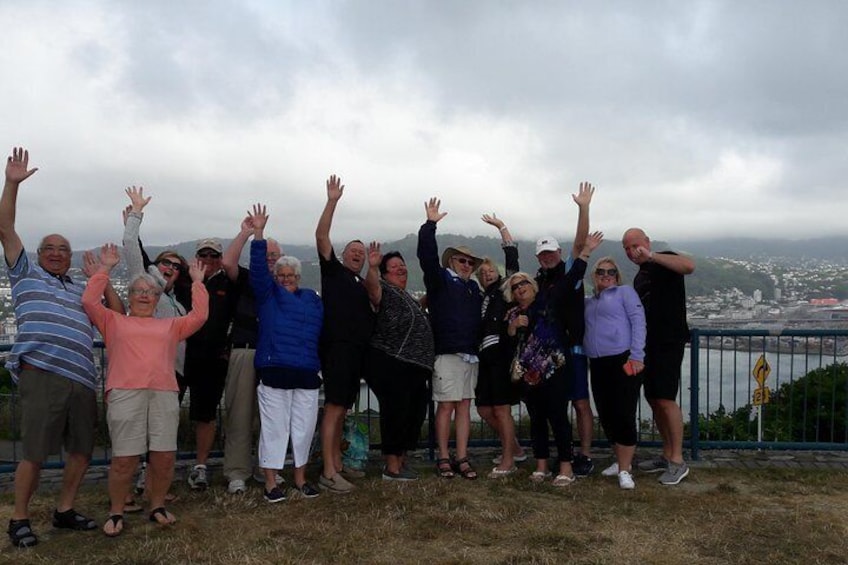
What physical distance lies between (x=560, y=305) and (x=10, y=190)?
423 centimetres

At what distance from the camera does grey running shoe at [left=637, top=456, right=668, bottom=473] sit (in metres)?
5.74

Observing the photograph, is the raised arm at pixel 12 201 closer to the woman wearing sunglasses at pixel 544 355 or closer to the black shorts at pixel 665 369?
the woman wearing sunglasses at pixel 544 355

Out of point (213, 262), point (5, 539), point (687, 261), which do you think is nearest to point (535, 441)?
point (687, 261)

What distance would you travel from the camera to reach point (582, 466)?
565cm

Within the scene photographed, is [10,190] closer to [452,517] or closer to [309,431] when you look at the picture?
[309,431]

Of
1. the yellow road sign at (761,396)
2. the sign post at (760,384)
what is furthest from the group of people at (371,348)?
the yellow road sign at (761,396)

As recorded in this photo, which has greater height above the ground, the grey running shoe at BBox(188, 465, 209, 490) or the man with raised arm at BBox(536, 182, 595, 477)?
the man with raised arm at BBox(536, 182, 595, 477)

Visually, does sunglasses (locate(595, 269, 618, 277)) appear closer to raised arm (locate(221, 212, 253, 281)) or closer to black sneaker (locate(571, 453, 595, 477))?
black sneaker (locate(571, 453, 595, 477))

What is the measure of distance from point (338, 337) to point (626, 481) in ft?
9.19

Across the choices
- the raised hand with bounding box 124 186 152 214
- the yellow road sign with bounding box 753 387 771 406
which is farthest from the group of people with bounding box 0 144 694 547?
the yellow road sign with bounding box 753 387 771 406

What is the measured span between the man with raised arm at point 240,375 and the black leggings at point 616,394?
9.70ft

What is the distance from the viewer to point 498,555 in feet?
12.4

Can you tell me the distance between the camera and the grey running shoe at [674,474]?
531 cm

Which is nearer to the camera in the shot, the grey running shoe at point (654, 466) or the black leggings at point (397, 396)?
the black leggings at point (397, 396)
